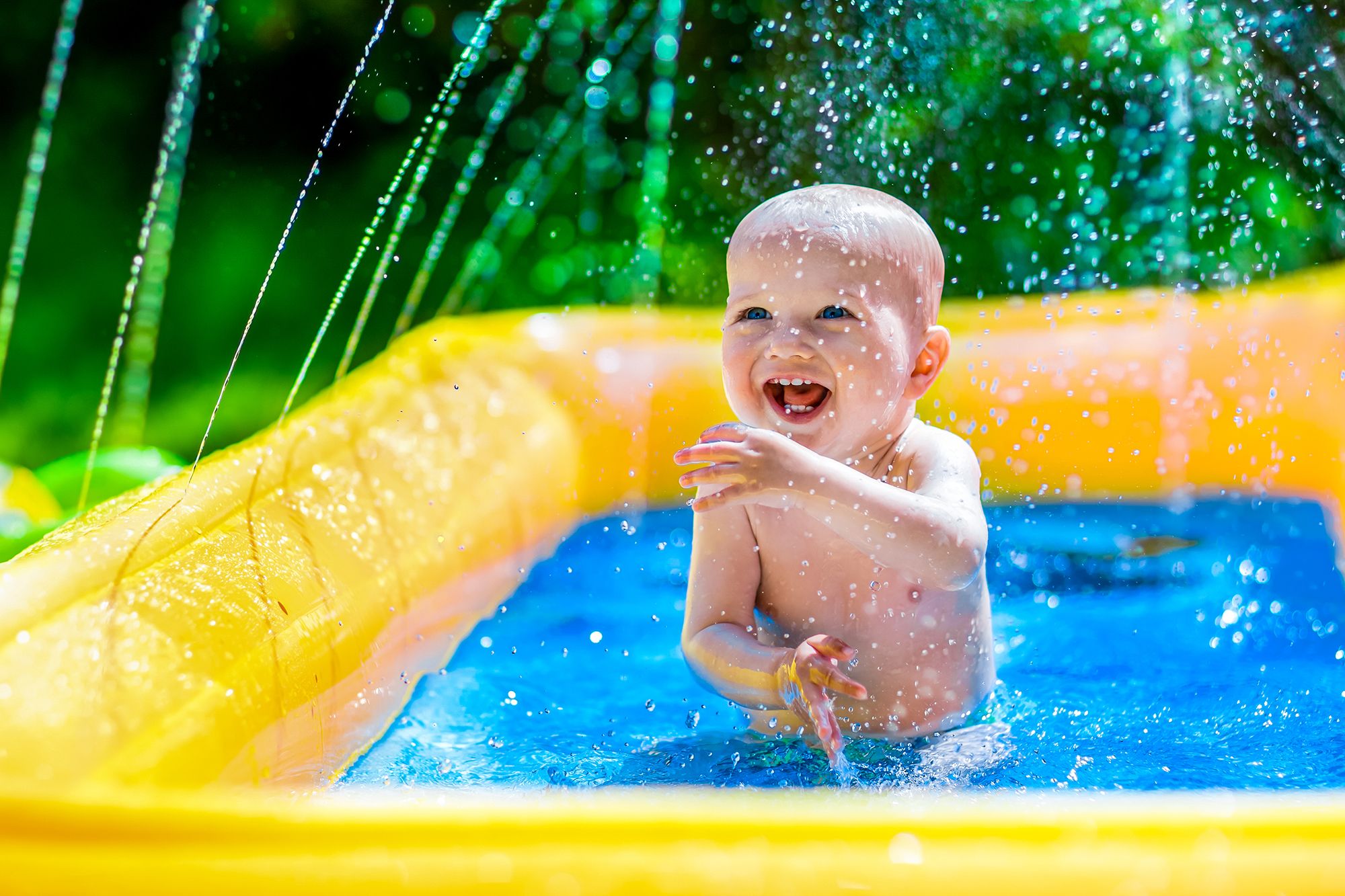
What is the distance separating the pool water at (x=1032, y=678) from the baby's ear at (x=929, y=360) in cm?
43

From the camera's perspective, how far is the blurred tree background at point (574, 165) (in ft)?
14.9

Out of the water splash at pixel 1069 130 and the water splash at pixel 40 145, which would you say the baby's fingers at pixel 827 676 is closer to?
the water splash at pixel 1069 130

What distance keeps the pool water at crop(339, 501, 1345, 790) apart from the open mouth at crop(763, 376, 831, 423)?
391 mm

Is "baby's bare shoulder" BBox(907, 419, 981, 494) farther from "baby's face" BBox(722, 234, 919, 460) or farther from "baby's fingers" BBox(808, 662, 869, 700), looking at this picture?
"baby's fingers" BBox(808, 662, 869, 700)

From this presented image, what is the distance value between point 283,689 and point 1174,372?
81.2 inches

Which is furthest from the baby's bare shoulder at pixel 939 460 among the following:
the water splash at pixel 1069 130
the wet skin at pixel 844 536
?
the water splash at pixel 1069 130

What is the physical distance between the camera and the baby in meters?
1.54

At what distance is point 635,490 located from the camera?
9.33ft

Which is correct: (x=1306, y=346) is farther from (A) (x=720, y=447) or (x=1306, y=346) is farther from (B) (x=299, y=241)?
(B) (x=299, y=241)

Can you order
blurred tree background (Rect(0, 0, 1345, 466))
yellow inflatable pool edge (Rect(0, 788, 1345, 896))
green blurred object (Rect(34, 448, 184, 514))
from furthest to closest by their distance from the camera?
blurred tree background (Rect(0, 0, 1345, 466)) → green blurred object (Rect(34, 448, 184, 514)) → yellow inflatable pool edge (Rect(0, 788, 1345, 896))

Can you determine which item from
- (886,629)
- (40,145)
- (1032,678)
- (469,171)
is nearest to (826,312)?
(886,629)

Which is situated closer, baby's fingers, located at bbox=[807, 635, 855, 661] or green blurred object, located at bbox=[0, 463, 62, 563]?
Answer: baby's fingers, located at bbox=[807, 635, 855, 661]

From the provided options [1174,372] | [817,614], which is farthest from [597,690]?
[1174,372]

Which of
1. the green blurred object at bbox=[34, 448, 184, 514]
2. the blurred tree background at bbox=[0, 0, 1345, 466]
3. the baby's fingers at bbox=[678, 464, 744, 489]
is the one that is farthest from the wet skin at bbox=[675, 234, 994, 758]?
the blurred tree background at bbox=[0, 0, 1345, 466]
